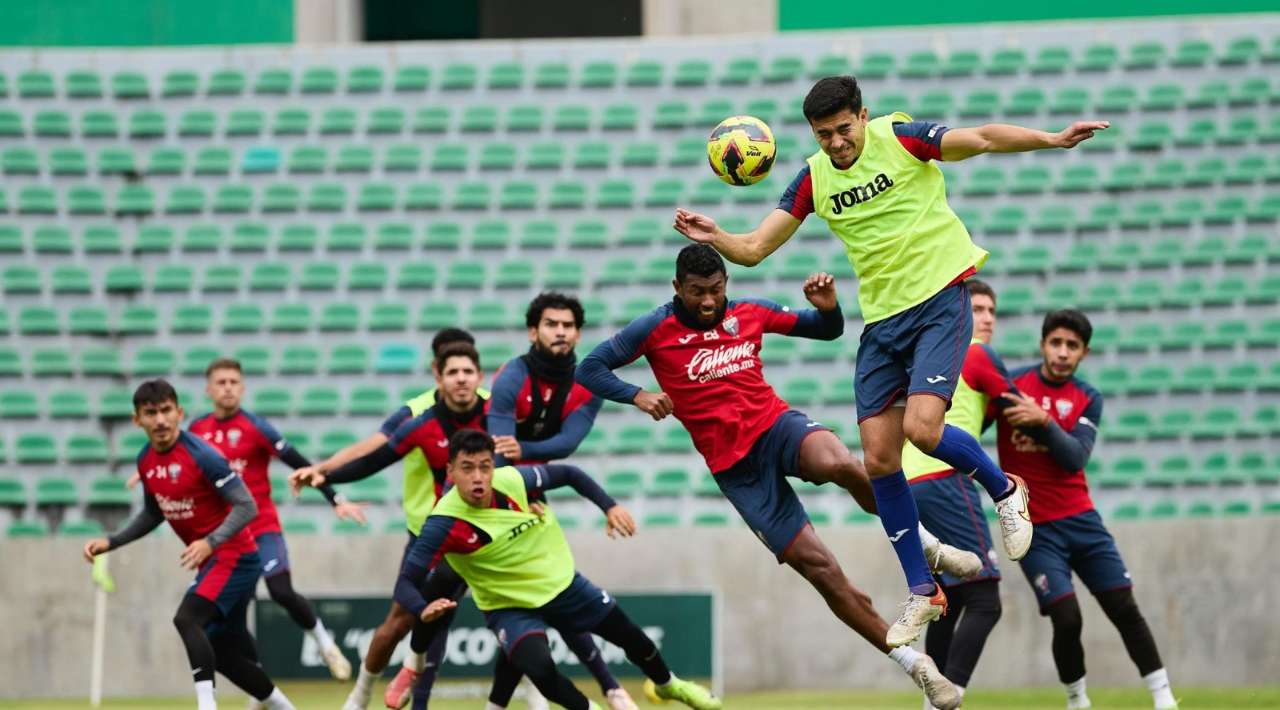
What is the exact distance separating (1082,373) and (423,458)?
21.2 ft

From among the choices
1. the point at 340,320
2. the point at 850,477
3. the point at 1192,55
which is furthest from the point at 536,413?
the point at 1192,55

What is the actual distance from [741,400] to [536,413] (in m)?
1.55

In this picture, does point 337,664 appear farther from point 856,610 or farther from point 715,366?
point 856,610

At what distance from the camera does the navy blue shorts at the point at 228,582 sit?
9.25 metres

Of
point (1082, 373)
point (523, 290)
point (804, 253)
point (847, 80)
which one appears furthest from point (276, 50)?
point (847, 80)

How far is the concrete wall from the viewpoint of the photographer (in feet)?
41.0

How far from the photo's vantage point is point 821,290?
7.46 m

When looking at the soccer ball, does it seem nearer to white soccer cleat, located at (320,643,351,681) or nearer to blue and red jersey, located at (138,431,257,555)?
blue and red jersey, located at (138,431,257,555)

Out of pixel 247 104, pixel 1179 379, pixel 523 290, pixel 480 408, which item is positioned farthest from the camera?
pixel 247 104

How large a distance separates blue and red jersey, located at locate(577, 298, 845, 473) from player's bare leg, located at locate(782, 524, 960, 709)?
1.19 ft

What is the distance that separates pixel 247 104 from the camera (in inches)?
606

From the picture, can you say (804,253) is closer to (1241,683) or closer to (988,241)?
(988,241)

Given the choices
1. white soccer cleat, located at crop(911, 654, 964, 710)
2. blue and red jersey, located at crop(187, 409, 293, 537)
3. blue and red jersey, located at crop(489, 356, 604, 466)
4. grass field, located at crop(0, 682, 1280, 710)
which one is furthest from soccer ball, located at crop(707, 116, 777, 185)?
grass field, located at crop(0, 682, 1280, 710)

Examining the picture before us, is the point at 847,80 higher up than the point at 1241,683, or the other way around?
the point at 847,80
